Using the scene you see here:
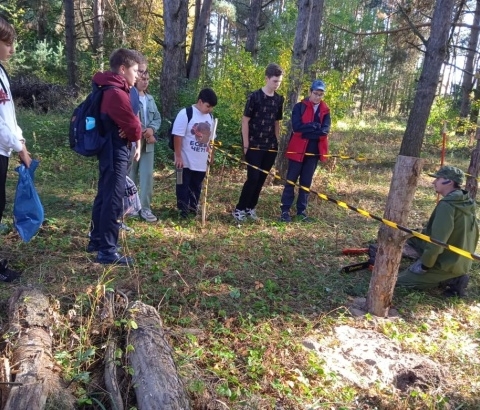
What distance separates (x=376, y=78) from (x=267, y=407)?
37.4 metres

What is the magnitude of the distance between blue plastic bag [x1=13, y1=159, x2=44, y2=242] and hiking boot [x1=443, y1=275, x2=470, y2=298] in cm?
406

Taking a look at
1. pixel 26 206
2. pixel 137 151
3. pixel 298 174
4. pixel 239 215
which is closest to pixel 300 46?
pixel 298 174

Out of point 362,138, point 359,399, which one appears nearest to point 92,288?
point 359,399

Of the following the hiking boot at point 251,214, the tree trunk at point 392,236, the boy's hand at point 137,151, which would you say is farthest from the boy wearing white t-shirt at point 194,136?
the tree trunk at point 392,236

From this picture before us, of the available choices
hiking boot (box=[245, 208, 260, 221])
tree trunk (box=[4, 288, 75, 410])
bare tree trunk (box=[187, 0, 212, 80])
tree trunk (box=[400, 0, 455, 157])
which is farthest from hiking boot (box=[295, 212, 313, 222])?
bare tree trunk (box=[187, 0, 212, 80])

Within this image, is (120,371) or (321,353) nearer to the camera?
(120,371)

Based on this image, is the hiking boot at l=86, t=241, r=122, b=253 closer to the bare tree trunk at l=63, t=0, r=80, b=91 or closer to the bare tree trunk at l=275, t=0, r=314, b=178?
the bare tree trunk at l=275, t=0, r=314, b=178

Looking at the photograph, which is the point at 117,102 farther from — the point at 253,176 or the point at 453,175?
the point at 453,175

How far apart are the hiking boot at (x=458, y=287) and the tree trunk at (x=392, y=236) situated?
109 cm

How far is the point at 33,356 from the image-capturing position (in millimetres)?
2387

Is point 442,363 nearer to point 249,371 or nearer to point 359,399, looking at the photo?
point 359,399

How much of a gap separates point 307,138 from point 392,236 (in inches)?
107

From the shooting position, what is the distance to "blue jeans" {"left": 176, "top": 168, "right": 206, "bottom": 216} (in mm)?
5707

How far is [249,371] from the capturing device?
9.37 feet
